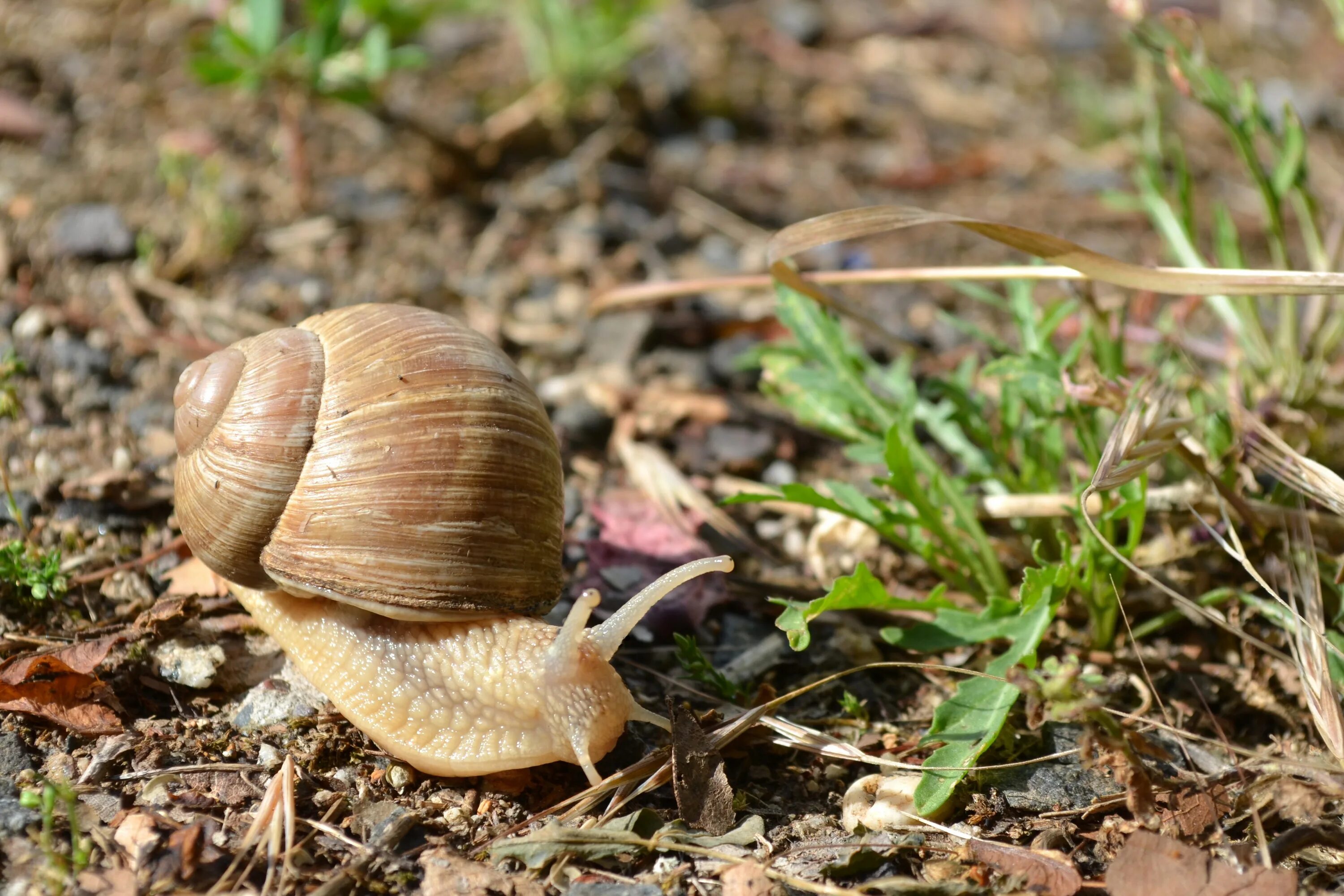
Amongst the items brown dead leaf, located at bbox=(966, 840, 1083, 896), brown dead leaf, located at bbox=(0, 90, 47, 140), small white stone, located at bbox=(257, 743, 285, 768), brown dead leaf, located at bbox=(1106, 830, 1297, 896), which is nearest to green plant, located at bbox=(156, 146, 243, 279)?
brown dead leaf, located at bbox=(0, 90, 47, 140)

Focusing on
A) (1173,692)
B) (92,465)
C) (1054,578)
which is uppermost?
(92,465)

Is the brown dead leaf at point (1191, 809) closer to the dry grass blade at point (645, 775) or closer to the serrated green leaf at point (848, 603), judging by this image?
the dry grass blade at point (645, 775)

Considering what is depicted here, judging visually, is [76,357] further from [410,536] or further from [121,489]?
[410,536]

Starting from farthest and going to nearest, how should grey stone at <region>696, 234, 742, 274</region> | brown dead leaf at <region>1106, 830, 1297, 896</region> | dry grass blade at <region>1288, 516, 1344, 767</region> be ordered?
grey stone at <region>696, 234, 742, 274</region>, dry grass blade at <region>1288, 516, 1344, 767</region>, brown dead leaf at <region>1106, 830, 1297, 896</region>

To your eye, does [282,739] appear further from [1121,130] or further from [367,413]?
[1121,130]

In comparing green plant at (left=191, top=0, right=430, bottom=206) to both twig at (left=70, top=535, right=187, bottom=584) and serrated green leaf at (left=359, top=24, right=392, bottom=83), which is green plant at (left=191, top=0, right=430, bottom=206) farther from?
twig at (left=70, top=535, right=187, bottom=584)

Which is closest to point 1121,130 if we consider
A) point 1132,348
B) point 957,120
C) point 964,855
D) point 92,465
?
point 957,120

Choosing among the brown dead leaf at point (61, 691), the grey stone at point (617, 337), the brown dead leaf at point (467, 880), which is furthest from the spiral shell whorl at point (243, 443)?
the grey stone at point (617, 337)
